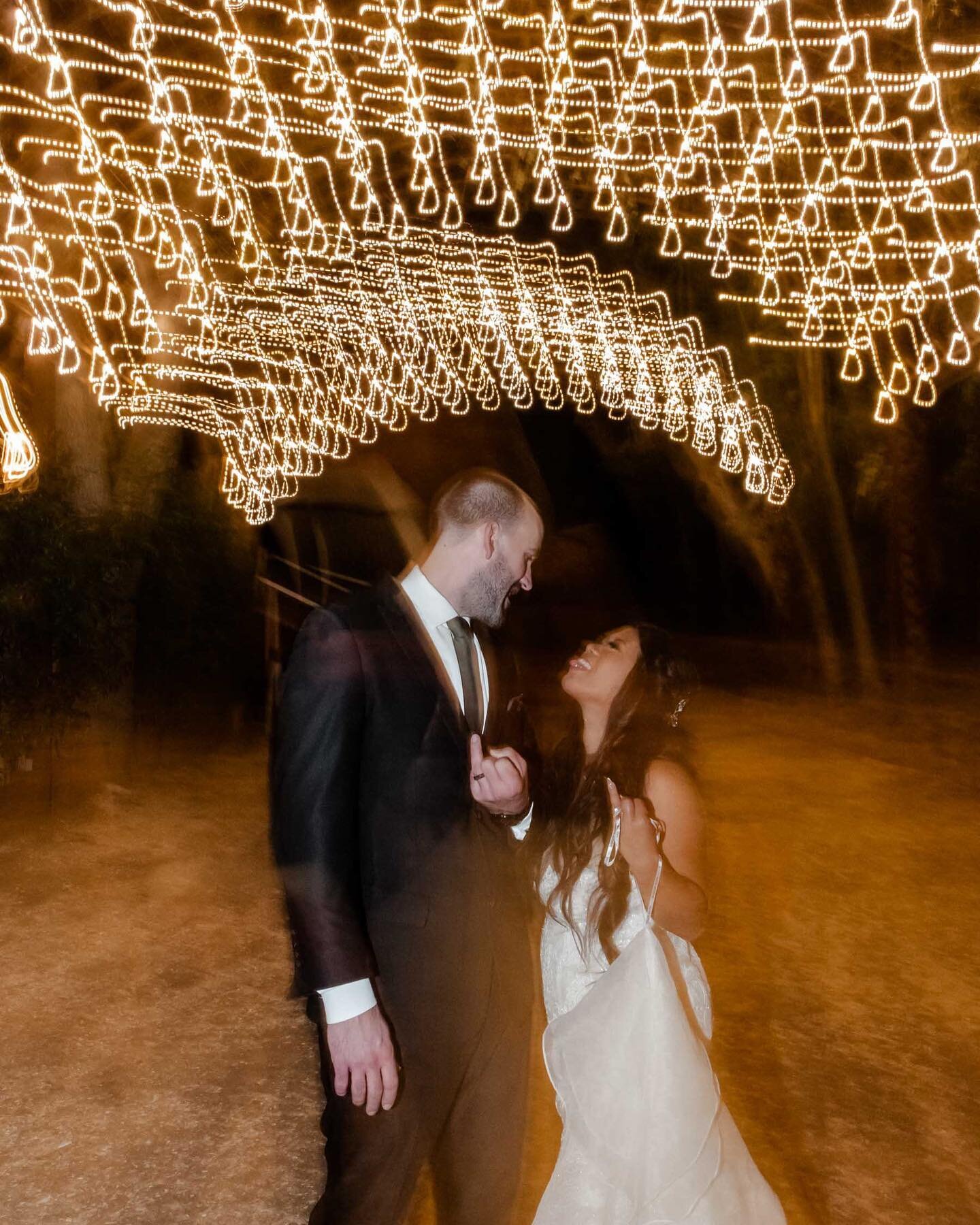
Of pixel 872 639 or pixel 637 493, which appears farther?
pixel 637 493

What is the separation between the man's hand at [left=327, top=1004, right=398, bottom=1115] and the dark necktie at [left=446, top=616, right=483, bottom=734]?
24.9 inches

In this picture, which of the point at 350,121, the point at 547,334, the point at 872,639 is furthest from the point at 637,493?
the point at 350,121

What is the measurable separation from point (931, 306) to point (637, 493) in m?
14.5

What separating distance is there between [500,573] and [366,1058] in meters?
1.03

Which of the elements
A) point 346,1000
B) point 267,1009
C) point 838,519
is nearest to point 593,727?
point 346,1000

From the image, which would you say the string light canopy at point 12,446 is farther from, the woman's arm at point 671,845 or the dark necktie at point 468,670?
the woman's arm at point 671,845

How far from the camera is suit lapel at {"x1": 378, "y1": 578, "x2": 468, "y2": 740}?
94.0 inches

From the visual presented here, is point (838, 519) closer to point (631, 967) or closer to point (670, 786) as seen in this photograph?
point (670, 786)

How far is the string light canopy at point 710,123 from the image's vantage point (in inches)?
232

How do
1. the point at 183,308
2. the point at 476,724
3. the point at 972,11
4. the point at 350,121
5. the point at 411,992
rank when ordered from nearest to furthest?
the point at 411,992
the point at 476,724
the point at 350,121
the point at 972,11
the point at 183,308

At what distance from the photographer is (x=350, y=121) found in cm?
632

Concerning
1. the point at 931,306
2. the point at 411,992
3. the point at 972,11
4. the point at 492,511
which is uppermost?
the point at 972,11

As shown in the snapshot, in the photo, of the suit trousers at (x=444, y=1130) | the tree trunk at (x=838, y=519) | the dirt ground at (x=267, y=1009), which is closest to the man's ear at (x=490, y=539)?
the suit trousers at (x=444, y=1130)

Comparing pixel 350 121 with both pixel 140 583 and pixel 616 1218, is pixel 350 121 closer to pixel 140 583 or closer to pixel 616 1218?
pixel 140 583
